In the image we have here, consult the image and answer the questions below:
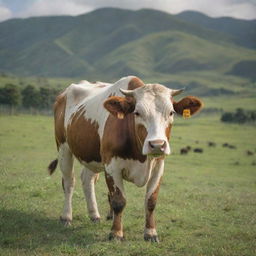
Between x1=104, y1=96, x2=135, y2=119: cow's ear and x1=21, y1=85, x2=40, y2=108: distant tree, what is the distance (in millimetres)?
85824

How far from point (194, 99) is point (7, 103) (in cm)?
8240

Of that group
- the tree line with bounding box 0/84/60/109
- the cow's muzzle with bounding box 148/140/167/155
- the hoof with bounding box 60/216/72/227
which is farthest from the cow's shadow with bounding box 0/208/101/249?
the tree line with bounding box 0/84/60/109

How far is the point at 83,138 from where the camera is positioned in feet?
34.7

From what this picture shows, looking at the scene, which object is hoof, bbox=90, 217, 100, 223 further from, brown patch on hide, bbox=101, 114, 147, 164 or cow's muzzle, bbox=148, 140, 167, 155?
cow's muzzle, bbox=148, 140, 167, 155

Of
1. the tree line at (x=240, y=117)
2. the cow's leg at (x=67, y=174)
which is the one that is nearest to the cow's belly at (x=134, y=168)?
the cow's leg at (x=67, y=174)

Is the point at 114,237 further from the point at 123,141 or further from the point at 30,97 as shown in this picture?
the point at 30,97

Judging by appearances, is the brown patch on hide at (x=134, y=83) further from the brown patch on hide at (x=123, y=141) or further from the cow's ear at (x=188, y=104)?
the cow's ear at (x=188, y=104)

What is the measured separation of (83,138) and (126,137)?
194 cm

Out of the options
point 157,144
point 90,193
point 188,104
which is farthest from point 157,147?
point 90,193

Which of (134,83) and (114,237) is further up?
(134,83)

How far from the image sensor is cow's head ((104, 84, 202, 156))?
25.8ft

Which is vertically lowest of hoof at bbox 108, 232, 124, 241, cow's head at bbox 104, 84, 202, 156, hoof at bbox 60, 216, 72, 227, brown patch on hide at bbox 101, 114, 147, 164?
hoof at bbox 60, 216, 72, 227

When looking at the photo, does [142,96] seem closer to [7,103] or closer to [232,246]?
[232,246]

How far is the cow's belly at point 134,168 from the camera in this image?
→ 895 centimetres
